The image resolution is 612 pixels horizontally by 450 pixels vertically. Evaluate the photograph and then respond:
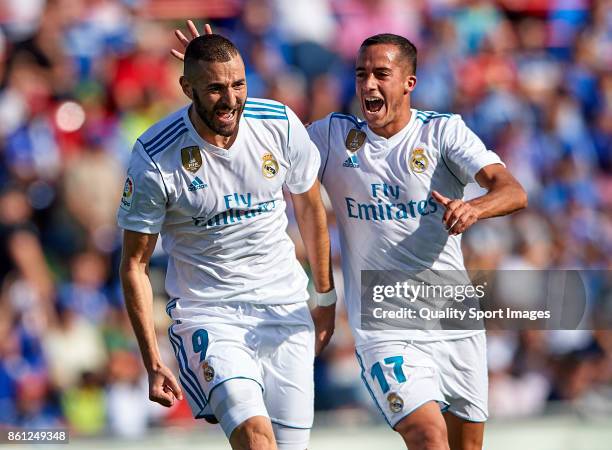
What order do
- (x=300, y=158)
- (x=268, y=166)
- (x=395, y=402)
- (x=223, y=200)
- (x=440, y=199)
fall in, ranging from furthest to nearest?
(x=395, y=402) → (x=300, y=158) → (x=268, y=166) → (x=223, y=200) → (x=440, y=199)

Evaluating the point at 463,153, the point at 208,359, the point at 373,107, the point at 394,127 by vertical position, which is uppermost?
the point at 373,107

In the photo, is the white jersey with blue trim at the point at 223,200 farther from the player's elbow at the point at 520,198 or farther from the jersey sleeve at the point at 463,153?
the player's elbow at the point at 520,198

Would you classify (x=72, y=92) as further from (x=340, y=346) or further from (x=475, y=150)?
(x=475, y=150)

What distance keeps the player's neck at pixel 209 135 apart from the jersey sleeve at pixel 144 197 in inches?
12.4

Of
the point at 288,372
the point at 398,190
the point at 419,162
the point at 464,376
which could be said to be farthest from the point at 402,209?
the point at 288,372

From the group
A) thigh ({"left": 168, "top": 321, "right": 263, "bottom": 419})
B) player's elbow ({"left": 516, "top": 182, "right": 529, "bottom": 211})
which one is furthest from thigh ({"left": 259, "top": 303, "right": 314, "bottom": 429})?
player's elbow ({"left": 516, "top": 182, "right": 529, "bottom": 211})

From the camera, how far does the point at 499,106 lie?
44.8 ft

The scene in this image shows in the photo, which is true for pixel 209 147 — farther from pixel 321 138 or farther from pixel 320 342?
pixel 320 342

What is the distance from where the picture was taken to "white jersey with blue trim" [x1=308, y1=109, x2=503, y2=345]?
685 centimetres

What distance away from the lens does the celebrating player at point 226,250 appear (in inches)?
241

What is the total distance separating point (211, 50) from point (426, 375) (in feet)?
7.20

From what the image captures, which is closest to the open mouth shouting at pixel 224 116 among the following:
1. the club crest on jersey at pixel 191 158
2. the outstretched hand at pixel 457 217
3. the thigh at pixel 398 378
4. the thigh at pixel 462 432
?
the club crest on jersey at pixel 191 158

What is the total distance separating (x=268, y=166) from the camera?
6.42 m

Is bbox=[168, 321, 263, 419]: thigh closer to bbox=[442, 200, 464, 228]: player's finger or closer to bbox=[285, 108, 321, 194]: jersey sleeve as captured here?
bbox=[285, 108, 321, 194]: jersey sleeve
